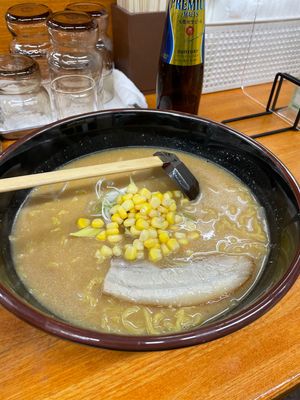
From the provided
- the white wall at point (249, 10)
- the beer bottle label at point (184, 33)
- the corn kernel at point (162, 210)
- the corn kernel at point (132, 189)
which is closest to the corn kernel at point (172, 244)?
the corn kernel at point (162, 210)

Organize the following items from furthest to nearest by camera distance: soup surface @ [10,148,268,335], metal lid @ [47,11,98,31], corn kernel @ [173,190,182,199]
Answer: metal lid @ [47,11,98,31] < corn kernel @ [173,190,182,199] < soup surface @ [10,148,268,335]

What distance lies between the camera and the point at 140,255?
94 centimetres

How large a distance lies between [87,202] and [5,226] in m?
0.26

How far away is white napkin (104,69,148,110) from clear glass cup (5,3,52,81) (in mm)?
313

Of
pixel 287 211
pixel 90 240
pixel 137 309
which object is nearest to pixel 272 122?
pixel 287 211

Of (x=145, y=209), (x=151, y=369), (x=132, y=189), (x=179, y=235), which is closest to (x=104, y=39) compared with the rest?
(x=132, y=189)

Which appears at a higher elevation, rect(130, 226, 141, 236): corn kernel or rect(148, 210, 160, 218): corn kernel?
rect(148, 210, 160, 218): corn kernel

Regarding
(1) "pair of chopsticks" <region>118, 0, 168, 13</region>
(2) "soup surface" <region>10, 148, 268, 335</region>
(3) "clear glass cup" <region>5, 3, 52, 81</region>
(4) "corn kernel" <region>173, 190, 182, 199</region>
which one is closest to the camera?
(2) "soup surface" <region>10, 148, 268, 335</region>

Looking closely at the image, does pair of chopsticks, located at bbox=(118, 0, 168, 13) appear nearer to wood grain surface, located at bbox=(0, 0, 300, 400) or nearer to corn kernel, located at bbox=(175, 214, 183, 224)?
corn kernel, located at bbox=(175, 214, 183, 224)

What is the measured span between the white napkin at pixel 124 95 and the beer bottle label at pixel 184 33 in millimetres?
278

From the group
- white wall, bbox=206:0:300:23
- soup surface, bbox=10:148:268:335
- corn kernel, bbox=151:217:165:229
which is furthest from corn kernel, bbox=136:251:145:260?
white wall, bbox=206:0:300:23

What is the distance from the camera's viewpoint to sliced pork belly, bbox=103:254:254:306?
2.70 ft

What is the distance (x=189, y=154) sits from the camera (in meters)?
1.29

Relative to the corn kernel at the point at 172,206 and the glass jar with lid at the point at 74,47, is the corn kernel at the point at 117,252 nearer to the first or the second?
the corn kernel at the point at 172,206
